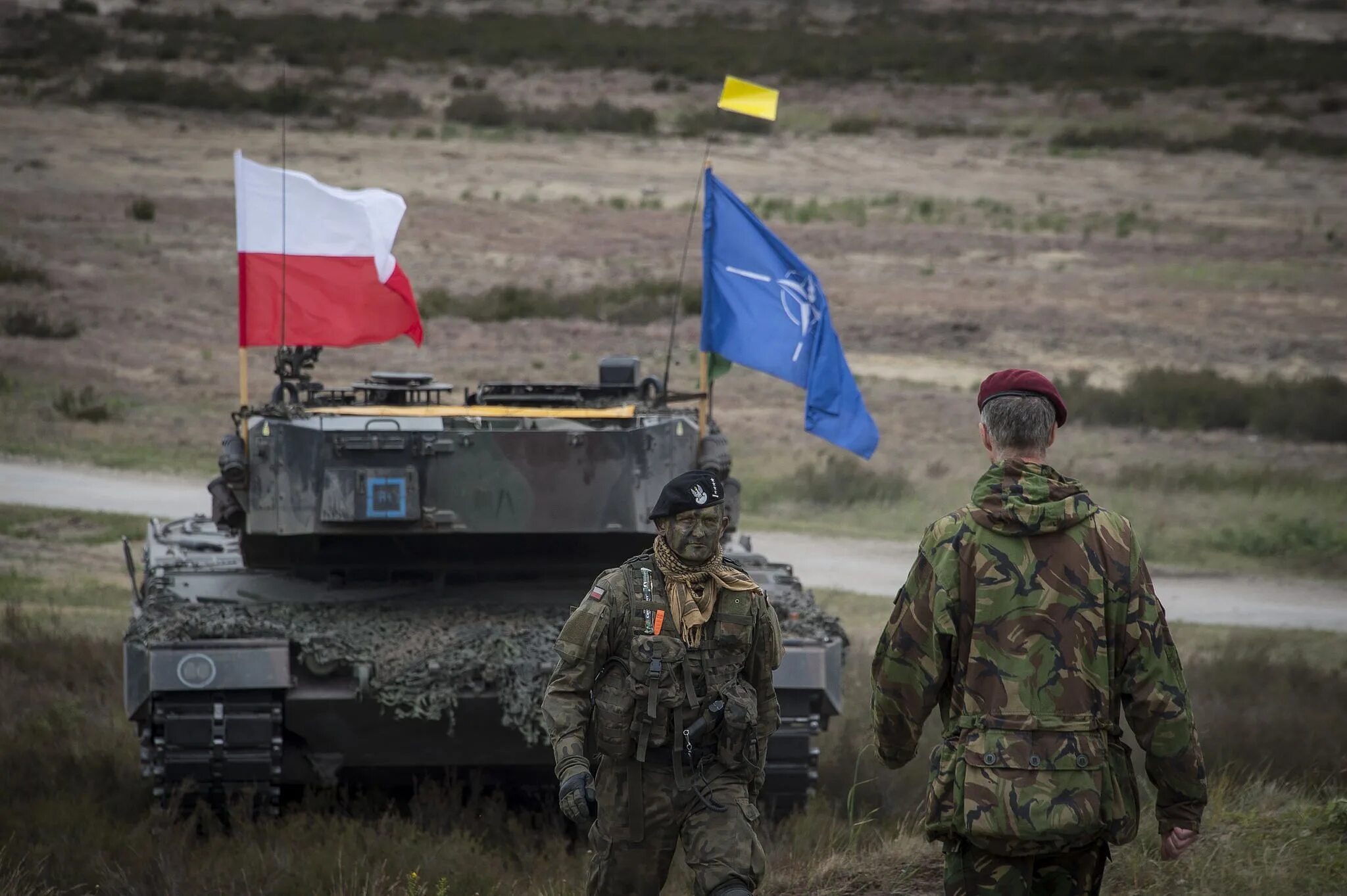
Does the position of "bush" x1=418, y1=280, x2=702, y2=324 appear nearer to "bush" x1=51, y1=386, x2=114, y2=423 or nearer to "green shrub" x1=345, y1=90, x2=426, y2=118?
"bush" x1=51, y1=386, x2=114, y2=423

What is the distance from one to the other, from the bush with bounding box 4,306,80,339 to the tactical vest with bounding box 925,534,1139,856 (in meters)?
22.0

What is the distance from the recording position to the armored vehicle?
712 centimetres

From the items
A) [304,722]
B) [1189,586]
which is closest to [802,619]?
[304,722]

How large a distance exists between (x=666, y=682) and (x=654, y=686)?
41 mm

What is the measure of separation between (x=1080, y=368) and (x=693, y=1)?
31699mm

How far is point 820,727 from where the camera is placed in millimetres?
7906

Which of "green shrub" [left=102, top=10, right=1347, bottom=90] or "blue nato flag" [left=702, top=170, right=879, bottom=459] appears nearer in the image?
"blue nato flag" [left=702, top=170, right=879, bottom=459]

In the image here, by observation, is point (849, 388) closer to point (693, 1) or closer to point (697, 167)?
point (697, 167)

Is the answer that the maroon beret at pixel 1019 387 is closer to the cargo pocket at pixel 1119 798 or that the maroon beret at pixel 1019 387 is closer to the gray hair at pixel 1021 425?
the gray hair at pixel 1021 425

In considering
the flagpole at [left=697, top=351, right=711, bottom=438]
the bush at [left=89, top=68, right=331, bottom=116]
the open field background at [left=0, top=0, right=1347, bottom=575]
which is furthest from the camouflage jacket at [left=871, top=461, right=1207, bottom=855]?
the bush at [left=89, top=68, right=331, bottom=116]

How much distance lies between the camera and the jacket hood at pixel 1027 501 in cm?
380

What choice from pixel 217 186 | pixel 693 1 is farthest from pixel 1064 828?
pixel 693 1

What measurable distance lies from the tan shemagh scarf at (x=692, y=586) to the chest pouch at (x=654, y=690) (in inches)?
3.4

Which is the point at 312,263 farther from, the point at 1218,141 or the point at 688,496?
the point at 1218,141
